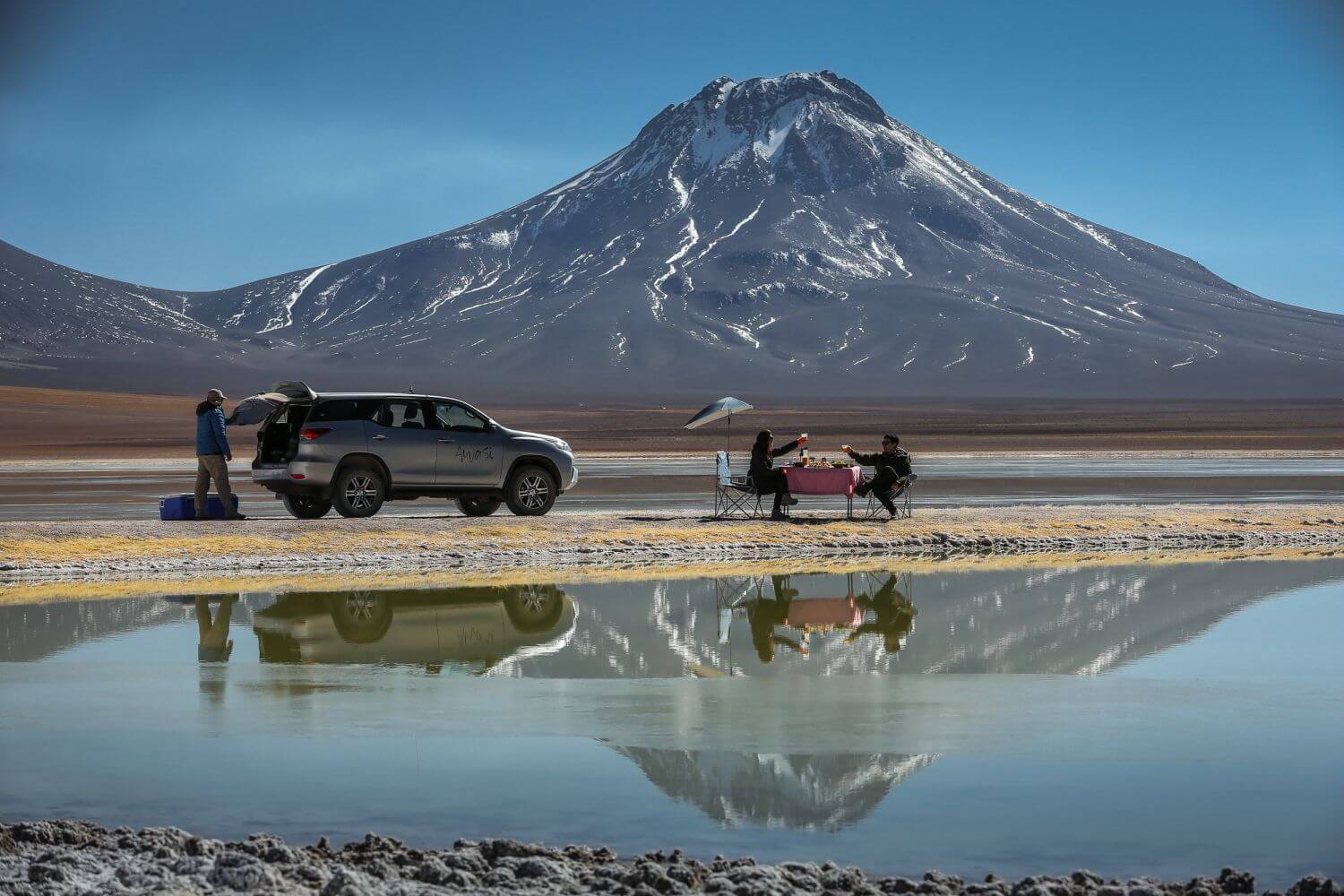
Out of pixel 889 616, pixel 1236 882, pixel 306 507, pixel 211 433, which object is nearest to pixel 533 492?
pixel 306 507

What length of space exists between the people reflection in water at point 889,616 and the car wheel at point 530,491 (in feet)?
26.2

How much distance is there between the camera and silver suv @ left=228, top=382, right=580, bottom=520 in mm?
22562

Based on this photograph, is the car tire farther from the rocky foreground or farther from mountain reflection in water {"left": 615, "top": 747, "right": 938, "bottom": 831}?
the rocky foreground

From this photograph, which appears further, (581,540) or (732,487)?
(732,487)

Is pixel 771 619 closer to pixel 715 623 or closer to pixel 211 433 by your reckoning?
pixel 715 623

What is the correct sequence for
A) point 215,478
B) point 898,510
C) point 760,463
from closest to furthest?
point 215,478, point 760,463, point 898,510

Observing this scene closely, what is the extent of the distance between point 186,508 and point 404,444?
3249mm

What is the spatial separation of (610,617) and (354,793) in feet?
22.5

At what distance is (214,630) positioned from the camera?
13922 mm

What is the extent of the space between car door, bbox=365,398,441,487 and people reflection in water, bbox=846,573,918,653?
8254 millimetres

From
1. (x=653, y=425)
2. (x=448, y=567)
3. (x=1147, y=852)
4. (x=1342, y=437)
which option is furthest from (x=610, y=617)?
(x=653, y=425)

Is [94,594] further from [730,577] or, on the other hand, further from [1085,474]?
[1085,474]

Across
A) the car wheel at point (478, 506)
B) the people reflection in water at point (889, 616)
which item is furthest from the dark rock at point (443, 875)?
the car wheel at point (478, 506)

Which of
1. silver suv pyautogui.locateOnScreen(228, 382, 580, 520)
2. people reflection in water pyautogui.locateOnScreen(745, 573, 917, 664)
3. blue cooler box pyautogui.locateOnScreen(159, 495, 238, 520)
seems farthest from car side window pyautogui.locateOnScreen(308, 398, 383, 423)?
people reflection in water pyautogui.locateOnScreen(745, 573, 917, 664)
